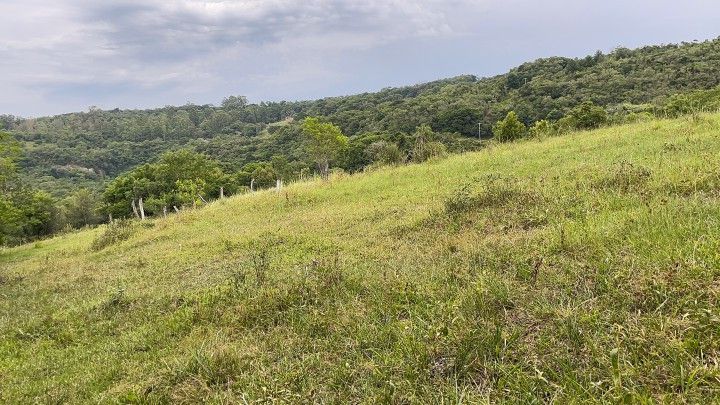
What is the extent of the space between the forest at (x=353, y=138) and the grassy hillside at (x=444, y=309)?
10.2m

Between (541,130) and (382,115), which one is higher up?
(382,115)

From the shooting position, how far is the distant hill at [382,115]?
6334cm

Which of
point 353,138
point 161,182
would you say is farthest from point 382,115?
point 161,182

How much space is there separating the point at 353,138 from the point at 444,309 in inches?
2828

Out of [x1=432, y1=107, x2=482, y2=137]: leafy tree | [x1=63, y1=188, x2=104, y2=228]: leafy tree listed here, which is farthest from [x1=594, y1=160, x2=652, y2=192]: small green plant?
[x1=432, y1=107, x2=482, y2=137]: leafy tree

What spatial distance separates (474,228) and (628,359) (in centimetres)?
470

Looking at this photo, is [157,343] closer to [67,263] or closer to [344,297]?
[344,297]

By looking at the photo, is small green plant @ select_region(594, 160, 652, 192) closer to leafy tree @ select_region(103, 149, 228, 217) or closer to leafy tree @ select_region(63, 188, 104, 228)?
leafy tree @ select_region(103, 149, 228, 217)

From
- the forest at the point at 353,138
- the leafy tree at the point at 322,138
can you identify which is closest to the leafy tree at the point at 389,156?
the forest at the point at 353,138

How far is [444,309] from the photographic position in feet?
13.6

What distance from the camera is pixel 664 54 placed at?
2803 inches

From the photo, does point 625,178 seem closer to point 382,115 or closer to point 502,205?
point 502,205

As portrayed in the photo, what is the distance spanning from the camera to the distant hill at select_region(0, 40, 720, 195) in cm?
6334

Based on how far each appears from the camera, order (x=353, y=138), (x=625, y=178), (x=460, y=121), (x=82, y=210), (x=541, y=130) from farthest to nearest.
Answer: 1. (x=460, y=121)
2. (x=353, y=138)
3. (x=82, y=210)
4. (x=541, y=130)
5. (x=625, y=178)
